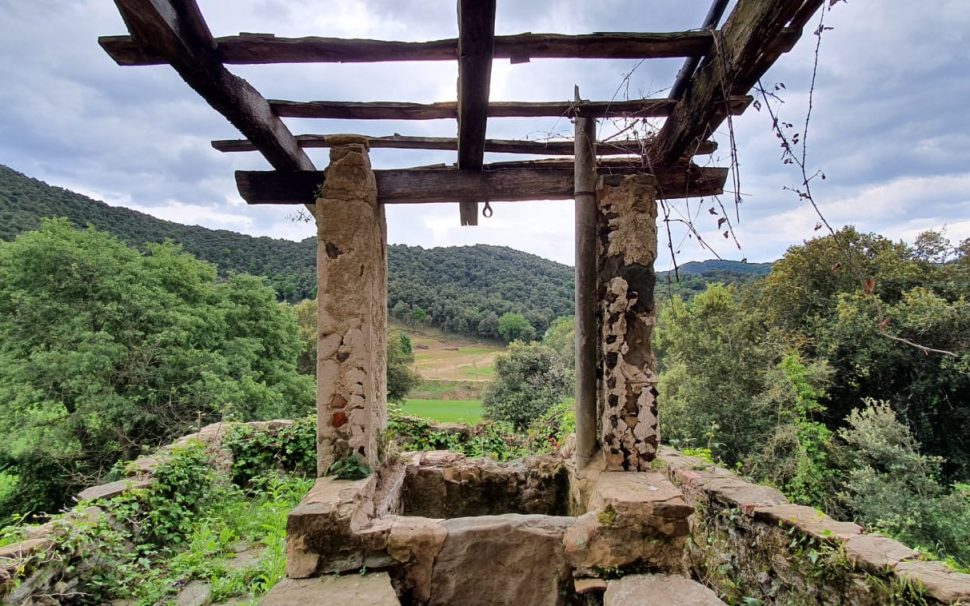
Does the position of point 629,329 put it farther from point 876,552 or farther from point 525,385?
point 525,385

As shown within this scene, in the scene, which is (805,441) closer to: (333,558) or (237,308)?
(333,558)

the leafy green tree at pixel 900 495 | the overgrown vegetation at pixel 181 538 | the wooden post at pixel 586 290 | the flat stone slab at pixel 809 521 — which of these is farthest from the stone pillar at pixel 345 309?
the leafy green tree at pixel 900 495

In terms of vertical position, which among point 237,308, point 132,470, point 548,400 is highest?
point 237,308

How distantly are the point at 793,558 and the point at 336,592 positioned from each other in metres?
3.25

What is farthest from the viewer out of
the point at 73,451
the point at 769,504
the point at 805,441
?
the point at 805,441

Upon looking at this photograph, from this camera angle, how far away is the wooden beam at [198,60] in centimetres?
166

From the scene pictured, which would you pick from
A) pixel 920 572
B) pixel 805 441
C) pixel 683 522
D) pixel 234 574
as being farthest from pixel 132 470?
pixel 805 441

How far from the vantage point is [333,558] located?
2428mm

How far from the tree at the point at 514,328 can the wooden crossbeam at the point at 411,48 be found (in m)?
22.4

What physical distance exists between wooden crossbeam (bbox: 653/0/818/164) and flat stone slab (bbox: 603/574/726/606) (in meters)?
2.46

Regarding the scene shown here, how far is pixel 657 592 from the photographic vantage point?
2.21 m

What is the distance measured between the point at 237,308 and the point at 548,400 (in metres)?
9.57

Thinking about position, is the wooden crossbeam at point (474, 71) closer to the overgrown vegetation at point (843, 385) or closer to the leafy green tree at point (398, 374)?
the overgrown vegetation at point (843, 385)

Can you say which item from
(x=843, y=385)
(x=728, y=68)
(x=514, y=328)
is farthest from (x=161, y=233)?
(x=843, y=385)
